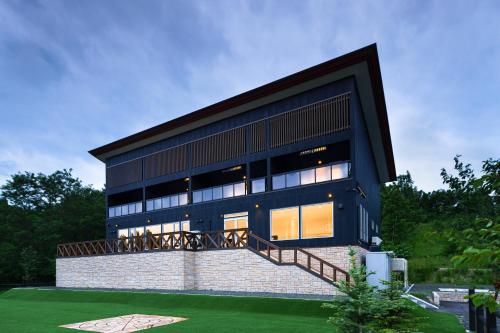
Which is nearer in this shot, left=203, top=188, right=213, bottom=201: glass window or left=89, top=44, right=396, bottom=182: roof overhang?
left=89, top=44, right=396, bottom=182: roof overhang

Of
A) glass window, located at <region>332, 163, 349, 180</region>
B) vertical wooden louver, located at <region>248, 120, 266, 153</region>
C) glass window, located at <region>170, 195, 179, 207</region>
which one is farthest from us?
glass window, located at <region>170, 195, 179, 207</region>

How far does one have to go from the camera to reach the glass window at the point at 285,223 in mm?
19547

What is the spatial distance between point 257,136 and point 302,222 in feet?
17.9

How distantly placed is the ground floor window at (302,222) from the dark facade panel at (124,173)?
12766mm

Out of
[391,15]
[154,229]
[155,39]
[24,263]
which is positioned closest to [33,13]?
[155,39]

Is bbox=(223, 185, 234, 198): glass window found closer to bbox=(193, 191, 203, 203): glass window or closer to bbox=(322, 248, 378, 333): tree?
bbox=(193, 191, 203, 203): glass window

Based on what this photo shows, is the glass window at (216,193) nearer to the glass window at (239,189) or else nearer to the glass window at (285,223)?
the glass window at (239,189)

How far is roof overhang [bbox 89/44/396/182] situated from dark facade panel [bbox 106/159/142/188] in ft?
3.88

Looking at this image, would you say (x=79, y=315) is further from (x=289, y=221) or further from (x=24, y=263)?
(x=24, y=263)

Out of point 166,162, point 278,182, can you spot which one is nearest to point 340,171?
point 278,182

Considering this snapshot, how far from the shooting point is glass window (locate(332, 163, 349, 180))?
18406mm

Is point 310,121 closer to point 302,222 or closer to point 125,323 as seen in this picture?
point 302,222

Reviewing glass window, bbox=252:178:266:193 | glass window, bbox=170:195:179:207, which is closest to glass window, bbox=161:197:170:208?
glass window, bbox=170:195:179:207

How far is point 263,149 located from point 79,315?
11.5m
